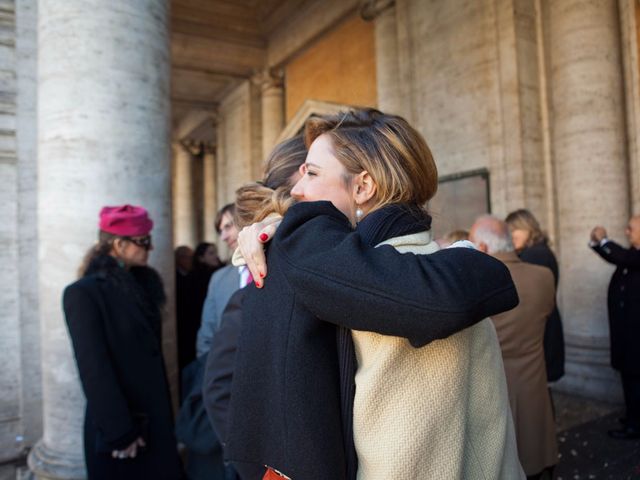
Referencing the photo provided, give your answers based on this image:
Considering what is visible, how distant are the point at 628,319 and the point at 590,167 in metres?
1.84

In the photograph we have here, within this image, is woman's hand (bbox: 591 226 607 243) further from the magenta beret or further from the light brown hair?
the light brown hair

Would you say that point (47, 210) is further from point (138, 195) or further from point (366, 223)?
point (366, 223)

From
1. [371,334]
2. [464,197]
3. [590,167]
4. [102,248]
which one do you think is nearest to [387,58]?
[464,197]

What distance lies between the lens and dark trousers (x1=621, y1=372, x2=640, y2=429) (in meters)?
4.33

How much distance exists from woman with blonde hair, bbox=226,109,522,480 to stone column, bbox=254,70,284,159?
10.0m

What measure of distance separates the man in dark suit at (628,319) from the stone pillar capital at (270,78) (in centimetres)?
805

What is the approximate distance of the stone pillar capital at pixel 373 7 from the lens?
24.1ft

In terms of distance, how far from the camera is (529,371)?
9.00 feet

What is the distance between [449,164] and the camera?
6.57 m

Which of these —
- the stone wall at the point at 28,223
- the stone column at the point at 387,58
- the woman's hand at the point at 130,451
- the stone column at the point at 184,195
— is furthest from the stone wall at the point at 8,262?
the stone column at the point at 184,195

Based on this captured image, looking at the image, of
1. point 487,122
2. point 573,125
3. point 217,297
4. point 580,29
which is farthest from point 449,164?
point 217,297

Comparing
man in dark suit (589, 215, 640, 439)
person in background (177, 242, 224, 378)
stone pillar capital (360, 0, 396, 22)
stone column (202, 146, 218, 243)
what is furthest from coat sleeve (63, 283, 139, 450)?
stone column (202, 146, 218, 243)

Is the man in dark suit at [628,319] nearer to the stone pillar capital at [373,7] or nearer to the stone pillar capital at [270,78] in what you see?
the stone pillar capital at [373,7]

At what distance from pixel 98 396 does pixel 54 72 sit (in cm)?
212
